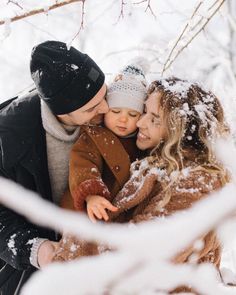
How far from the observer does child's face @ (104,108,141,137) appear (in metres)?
1.96

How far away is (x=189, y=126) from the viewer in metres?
1.78

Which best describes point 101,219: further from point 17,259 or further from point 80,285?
point 80,285

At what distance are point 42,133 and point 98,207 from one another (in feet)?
1.71

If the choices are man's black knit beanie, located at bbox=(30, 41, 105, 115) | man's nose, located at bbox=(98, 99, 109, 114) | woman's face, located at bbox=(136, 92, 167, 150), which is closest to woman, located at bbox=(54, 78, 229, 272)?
woman's face, located at bbox=(136, 92, 167, 150)

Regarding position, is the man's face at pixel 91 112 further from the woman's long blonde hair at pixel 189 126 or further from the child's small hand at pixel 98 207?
the child's small hand at pixel 98 207

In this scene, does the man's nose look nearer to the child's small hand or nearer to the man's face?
the man's face

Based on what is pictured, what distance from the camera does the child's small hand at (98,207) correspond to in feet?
5.33

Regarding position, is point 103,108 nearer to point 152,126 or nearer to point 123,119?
point 123,119

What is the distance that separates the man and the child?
0.08 metres

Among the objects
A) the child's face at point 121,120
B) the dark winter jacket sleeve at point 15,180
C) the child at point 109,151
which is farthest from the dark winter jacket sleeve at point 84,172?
the dark winter jacket sleeve at point 15,180

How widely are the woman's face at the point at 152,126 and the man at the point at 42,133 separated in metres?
0.23

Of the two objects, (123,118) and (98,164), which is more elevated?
(123,118)

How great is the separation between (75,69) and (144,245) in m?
1.70

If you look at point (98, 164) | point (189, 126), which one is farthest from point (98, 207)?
point (189, 126)
